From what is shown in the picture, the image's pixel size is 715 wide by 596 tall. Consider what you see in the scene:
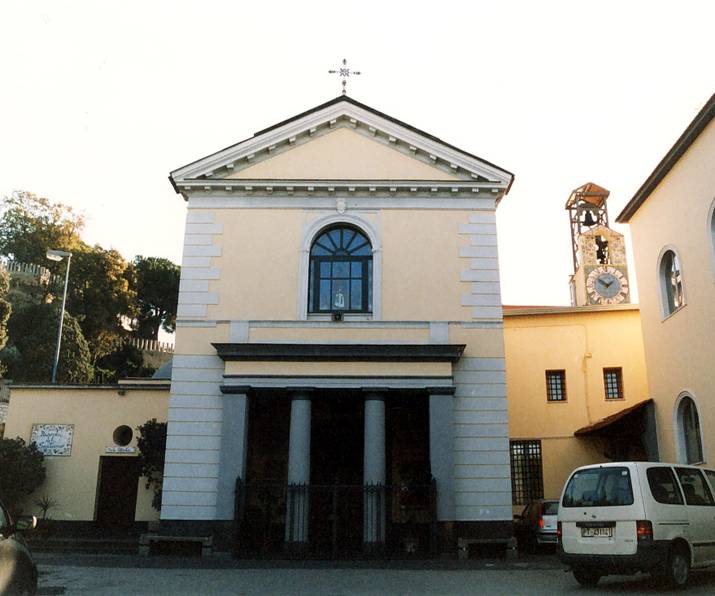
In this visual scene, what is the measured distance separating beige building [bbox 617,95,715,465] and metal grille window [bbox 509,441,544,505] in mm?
6146

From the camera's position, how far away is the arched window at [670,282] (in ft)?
58.6

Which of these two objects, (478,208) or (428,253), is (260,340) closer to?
(428,253)

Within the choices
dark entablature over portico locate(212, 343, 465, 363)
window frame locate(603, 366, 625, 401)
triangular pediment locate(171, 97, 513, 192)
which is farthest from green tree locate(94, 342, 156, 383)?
dark entablature over portico locate(212, 343, 465, 363)

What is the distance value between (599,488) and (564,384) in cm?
1491

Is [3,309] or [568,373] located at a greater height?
[3,309]

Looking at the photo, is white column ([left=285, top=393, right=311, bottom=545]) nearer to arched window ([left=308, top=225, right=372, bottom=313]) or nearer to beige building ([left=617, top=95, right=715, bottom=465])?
arched window ([left=308, top=225, right=372, bottom=313])

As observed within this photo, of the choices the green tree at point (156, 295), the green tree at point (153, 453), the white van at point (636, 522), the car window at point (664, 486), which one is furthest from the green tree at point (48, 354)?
the car window at point (664, 486)

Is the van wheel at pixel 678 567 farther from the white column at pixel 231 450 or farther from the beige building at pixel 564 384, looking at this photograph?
the beige building at pixel 564 384

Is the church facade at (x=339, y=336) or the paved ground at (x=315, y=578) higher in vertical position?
the church facade at (x=339, y=336)

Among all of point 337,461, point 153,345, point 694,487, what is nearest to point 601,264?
point 337,461

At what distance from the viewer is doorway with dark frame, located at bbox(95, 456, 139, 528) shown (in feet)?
67.8

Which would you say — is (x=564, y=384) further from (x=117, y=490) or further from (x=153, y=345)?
(x=153, y=345)

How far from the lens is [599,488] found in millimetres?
10852

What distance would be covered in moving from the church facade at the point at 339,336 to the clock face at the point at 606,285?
2188 cm
